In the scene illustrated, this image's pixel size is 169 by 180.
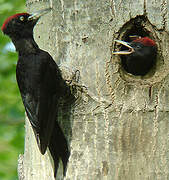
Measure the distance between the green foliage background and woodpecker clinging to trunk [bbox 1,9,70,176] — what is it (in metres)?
1.73

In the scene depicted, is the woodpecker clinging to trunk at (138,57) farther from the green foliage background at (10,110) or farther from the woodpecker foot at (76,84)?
the green foliage background at (10,110)

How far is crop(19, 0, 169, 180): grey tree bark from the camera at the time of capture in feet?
8.79

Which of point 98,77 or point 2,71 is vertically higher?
point 2,71

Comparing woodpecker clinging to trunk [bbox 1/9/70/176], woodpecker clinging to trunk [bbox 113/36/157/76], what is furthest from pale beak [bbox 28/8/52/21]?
woodpecker clinging to trunk [bbox 113/36/157/76]

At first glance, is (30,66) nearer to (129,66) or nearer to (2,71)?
(129,66)

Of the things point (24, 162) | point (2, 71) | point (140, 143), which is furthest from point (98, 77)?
point (2, 71)

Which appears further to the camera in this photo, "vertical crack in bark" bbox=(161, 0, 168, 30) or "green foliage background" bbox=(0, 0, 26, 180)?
"green foliage background" bbox=(0, 0, 26, 180)

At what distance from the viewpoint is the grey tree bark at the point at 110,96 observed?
2.68 metres

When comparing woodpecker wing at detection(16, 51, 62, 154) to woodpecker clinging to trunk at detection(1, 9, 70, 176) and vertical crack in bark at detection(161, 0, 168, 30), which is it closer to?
woodpecker clinging to trunk at detection(1, 9, 70, 176)

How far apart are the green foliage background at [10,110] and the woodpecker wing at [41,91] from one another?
2.07 m

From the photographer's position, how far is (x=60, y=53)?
2939 mm

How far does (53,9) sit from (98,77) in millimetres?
627

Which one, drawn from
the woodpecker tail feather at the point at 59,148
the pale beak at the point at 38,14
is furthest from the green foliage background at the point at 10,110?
the woodpecker tail feather at the point at 59,148

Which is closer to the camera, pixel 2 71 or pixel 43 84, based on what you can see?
pixel 43 84
